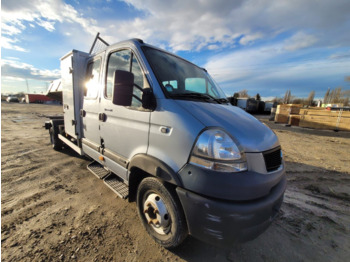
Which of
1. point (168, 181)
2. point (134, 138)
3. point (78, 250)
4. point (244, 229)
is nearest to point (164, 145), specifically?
point (168, 181)

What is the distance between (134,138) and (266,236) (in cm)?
225

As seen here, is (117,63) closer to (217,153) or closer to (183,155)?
(183,155)

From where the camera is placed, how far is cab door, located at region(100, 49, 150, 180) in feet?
6.59

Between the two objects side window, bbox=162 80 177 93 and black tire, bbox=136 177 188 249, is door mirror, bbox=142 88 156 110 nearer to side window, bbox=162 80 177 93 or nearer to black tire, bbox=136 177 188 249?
side window, bbox=162 80 177 93

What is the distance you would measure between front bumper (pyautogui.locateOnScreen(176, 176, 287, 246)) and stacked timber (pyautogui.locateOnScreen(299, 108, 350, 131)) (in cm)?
1437

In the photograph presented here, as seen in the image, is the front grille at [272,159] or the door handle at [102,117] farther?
the door handle at [102,117]

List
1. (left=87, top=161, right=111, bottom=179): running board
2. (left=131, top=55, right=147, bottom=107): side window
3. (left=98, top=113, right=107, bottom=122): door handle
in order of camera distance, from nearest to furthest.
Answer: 1. (left=131, top=55, right=147, bottom=107): side window
2. (left=98, top=113, right=107, bottom=122): door handle
3. (left=87, top=161, right=111, bottom=179): running board

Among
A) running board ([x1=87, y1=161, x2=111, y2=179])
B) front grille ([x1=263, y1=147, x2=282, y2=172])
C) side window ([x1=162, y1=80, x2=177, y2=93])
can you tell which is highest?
side window ([x1=162, y1=80, x2=177, y2=93])

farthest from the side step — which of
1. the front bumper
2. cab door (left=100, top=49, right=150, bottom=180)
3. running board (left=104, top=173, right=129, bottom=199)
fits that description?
the front bumper

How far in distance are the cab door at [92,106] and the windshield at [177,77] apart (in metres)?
1.31

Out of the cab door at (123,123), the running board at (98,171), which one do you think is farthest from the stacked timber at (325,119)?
the running board at (98,171)

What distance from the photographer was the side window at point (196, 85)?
2364 millimetres

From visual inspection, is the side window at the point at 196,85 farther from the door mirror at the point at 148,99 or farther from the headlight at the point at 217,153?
the headlight at the point at 217,153

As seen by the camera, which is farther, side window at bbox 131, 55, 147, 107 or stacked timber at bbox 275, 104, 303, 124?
stacked timber at bbox 275, 104, 303, 124
